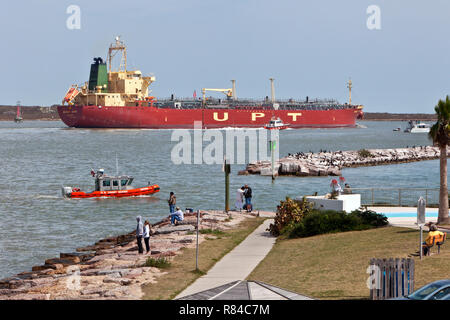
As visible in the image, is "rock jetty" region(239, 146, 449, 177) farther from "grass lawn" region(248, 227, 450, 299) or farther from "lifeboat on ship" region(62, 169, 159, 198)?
"grass lawn" region(248, 227, 450, 299)

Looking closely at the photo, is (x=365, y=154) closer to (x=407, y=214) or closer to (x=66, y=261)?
(x=407, y=214)

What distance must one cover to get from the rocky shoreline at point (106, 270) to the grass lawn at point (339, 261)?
3.26m

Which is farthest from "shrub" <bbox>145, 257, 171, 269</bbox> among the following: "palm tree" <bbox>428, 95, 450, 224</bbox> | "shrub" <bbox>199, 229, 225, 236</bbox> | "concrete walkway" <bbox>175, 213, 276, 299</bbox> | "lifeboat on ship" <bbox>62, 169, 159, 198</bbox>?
"lifeboat on ship" <bbox>62, 169, 159, 198</bbox>

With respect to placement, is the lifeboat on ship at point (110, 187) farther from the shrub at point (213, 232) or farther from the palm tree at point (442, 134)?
the palm tree at point (442, 134)

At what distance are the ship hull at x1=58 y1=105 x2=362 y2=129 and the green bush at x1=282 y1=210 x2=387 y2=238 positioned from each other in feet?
383

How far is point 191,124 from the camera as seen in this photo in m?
156

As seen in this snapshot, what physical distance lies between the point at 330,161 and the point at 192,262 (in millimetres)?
54770

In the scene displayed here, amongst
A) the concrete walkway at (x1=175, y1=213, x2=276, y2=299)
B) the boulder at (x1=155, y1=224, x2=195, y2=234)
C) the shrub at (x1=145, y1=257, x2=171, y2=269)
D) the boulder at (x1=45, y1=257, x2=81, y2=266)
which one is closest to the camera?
the concrete walkway at (x1=175, y1=213, x2=276, y2=299)

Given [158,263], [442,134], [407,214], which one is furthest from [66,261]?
[442,134]

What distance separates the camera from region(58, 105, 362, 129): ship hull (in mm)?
143000

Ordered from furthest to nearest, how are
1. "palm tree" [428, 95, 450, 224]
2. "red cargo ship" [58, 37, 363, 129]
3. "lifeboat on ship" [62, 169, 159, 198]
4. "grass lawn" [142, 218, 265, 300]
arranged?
"red cargo ship" [58, 37, 363, 129] < "lifeboat on ship" [62, 169, 159, 198] < "palm tree" [428, 95, 450, 224] < "grass lawn" [142, 218, 265, 300]

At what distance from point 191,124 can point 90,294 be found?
139253 mm
